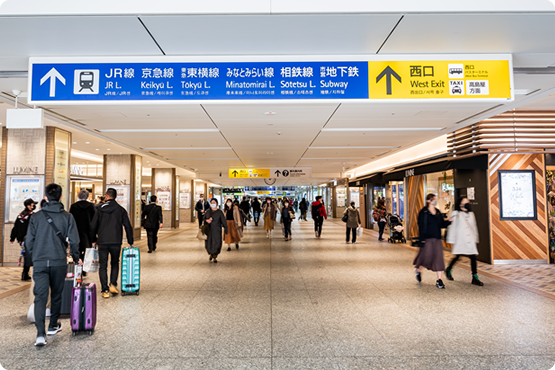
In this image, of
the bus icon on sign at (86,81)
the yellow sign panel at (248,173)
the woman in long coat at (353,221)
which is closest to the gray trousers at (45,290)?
the bus icon on sign at (86,81)

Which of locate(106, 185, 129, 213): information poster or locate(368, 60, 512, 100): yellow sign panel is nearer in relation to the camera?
locate(368, 60, 512, 100): yellow sign panel

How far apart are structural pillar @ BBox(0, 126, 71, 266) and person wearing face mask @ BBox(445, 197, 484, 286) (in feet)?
29.6

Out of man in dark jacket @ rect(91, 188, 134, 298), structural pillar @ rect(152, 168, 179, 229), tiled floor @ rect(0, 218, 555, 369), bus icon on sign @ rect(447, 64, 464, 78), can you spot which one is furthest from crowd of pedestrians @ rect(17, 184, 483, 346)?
structural pillar @ rect(152, 168, 179, 229)

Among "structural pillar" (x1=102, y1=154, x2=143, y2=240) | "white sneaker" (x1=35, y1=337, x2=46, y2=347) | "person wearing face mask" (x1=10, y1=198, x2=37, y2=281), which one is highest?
"structural pillar" (x1=102, y1=154, x2=143, y2=240)

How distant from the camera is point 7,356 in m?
3.58

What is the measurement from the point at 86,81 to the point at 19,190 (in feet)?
19.4

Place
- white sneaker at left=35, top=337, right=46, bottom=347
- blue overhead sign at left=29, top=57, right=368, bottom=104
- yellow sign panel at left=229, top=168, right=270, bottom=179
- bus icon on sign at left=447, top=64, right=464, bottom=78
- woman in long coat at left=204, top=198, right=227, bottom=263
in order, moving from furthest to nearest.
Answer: yellow sign panel at left=229, top=168, right=270, bottom=179 < woman in long coat at left=204, top=198, right=227, bottom=263 < bus icon on sign at left=447, top=64, right=464, bottom=78 < blue overhead sign at left=29, top=57, right=368, bottom=104 < white sneaker at left=35, top=337, right=46, bottom=347

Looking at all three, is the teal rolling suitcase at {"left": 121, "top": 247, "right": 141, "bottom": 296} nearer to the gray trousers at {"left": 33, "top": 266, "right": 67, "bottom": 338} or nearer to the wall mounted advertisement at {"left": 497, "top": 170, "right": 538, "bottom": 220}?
the gray trousers at {"left": 33, "top": 266, "right": 67, "bottom": 338}

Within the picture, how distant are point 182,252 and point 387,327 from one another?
7823 millimetres

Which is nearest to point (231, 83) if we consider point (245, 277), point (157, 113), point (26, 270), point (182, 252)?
point (157, 113)

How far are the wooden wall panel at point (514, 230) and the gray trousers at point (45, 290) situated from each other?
8.57 meters

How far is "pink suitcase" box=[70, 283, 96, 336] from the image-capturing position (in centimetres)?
412

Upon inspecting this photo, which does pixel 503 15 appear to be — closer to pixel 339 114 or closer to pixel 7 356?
pixel 339 114

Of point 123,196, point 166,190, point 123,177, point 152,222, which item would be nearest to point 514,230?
point 152,222
